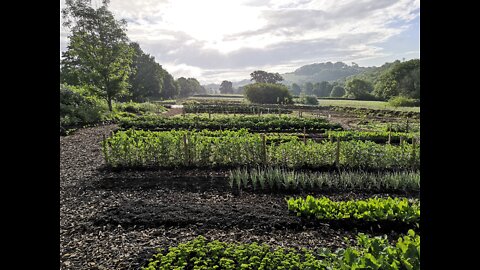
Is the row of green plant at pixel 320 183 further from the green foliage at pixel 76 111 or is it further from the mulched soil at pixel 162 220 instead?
the green foliage at pixel 76 111

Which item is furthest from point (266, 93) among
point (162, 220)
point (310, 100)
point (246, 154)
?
point (162, 220)

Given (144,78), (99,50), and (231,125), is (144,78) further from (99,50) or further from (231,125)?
(231,125)

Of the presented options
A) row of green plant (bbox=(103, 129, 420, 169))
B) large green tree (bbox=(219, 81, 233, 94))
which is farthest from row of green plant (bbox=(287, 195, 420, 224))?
large green tree (bbox=(219, 81, 233, 94))

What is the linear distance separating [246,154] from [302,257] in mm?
6125

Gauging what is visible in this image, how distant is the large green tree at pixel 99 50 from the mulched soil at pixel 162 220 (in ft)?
65.4

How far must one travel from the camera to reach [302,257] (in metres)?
4.52

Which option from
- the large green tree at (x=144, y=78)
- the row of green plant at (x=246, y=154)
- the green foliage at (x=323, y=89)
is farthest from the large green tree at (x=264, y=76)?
the row of green plant at (x=246, y=154)

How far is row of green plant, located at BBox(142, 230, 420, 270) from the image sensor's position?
2949 millimetres

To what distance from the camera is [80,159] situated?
11.7 metres

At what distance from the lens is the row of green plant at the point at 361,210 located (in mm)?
5848

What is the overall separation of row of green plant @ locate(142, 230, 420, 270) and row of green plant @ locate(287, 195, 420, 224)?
0.91 meters
